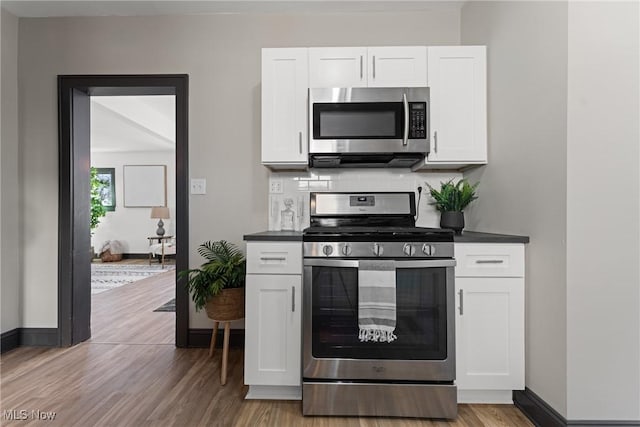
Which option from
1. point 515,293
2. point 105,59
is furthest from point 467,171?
point 105,59

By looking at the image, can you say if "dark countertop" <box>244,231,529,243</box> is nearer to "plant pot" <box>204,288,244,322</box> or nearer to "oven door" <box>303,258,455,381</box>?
"oven door" <box>303,258,455,381</box>

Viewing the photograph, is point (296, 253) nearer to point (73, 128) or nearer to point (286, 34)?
point (286, 34)

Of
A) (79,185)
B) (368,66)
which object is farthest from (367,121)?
(79,185)

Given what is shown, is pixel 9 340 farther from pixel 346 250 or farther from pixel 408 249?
pixel 408 249

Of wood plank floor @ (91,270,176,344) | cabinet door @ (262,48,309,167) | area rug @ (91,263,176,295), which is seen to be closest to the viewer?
cabinet door @ (262,48,309,167)

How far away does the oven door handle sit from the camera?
169cm

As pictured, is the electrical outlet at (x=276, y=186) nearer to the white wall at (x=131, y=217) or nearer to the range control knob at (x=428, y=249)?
the range control knob at (x=428, y=249)

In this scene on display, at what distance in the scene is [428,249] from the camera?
172cm

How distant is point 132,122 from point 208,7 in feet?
10.1

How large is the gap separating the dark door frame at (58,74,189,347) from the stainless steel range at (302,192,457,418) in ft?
4.18

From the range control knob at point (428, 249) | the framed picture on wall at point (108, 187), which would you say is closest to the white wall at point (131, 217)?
the framed picture on wall at point (108, 187)

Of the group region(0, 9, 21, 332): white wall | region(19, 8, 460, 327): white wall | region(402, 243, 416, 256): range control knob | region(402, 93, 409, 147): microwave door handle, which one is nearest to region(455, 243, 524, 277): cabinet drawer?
region(402, 243, 416, 256): range control knob

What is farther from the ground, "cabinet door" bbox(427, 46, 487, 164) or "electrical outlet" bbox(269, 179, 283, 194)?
"cabinet door" bbox(427, 46, 487, 164)

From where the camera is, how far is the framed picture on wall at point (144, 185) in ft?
23.0
